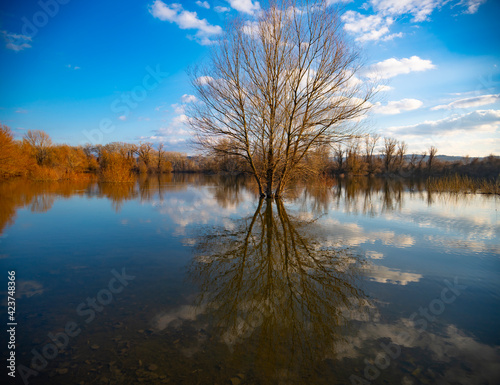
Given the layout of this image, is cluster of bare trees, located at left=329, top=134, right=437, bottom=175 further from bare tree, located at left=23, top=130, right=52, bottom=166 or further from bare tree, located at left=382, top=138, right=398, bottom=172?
bare tree, located at left=23, top=130, right=52, bottom=166

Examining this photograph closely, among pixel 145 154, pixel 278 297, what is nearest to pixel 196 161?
pixel 278 297

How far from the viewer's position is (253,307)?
366cm

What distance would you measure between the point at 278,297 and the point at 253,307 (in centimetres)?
47

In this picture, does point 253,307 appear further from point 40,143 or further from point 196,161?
point 40,143

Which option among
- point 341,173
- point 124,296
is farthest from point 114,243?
point 341,173

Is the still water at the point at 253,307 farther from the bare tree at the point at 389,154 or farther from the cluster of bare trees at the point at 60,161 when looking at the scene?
the bare tree at the point at 389,154

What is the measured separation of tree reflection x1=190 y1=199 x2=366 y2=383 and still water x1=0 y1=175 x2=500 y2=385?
19 millimetres

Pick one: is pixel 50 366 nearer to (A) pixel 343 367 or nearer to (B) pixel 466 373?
(A) pixel 343 367

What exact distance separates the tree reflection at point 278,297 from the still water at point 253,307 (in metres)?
0.02

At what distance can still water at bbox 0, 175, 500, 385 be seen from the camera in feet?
8.45

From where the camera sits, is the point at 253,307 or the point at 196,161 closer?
the point at 253,307

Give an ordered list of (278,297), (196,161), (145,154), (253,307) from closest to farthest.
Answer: (253,307) < (278,297) < (196,161) < (145,154)

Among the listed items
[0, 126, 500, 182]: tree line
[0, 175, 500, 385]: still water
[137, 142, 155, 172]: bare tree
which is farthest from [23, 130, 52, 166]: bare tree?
[0, 175, 500, 385]: still water

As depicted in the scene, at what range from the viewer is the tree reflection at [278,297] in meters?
2.77
